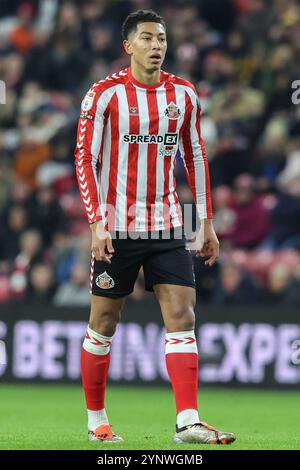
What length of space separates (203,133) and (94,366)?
729 centimetres

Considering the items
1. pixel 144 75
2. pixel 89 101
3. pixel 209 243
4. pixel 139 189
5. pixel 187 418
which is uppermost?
pixel 144 75

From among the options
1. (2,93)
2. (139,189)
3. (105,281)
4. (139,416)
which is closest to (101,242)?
(105,281)

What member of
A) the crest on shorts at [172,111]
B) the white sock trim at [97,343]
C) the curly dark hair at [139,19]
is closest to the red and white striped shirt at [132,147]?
the crest on shorts at [172,111]

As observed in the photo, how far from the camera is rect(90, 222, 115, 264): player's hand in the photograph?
682cm

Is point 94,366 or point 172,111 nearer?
point 172,111

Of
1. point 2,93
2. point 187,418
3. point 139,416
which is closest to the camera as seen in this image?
point 187,418

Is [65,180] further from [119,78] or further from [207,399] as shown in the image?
[119,78]

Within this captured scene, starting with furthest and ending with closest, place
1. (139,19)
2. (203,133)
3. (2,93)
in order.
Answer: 1. (2,93)
2. (203,133)
3. (139,19)

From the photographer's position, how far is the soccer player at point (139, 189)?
6.95 metres

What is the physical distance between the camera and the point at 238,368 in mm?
12148

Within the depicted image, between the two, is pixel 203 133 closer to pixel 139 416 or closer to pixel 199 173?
pixel 139 416

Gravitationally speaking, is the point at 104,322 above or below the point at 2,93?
below

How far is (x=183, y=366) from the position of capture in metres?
6.88

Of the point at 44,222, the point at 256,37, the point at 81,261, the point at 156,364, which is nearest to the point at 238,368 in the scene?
the point at 156,364
